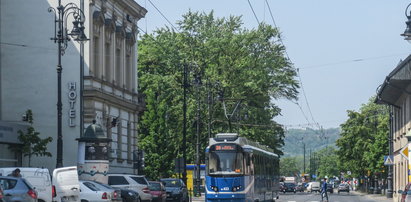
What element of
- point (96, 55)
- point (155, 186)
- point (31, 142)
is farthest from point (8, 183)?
point (96, 55)

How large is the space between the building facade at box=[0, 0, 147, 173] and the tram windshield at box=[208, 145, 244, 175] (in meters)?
12.4

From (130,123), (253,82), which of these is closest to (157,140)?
(253,82)

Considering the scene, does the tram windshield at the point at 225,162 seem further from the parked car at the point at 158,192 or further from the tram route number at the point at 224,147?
the parked car at the point at 158,192

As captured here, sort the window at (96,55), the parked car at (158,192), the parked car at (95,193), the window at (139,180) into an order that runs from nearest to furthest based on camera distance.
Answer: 1. the parked car at (95,193)
2. the window at (139,180)
3. the parked car at (158,192)
4. the window at (96,55)

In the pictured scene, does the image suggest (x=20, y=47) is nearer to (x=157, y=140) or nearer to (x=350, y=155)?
(x=157, y=140)

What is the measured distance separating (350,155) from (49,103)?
71.2m

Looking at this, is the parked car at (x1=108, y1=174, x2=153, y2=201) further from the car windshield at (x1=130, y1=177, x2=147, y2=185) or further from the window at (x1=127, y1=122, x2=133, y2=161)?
the window at (x1=127, y1=122, x2=133, y2=161)

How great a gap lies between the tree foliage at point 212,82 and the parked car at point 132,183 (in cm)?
2726

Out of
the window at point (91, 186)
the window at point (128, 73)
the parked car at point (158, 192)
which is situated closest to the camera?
the window at point (91, 186)

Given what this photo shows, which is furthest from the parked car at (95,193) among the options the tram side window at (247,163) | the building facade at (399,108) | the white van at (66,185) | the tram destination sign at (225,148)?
the building facade at (399,108)

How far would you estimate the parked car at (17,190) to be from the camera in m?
26.2

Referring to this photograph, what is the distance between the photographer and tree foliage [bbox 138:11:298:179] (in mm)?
72938

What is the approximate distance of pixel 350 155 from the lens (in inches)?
4722

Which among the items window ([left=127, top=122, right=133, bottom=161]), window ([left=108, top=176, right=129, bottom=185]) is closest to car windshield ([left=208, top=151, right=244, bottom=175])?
window ([left=108, top=176, right=129, bottom=185])
